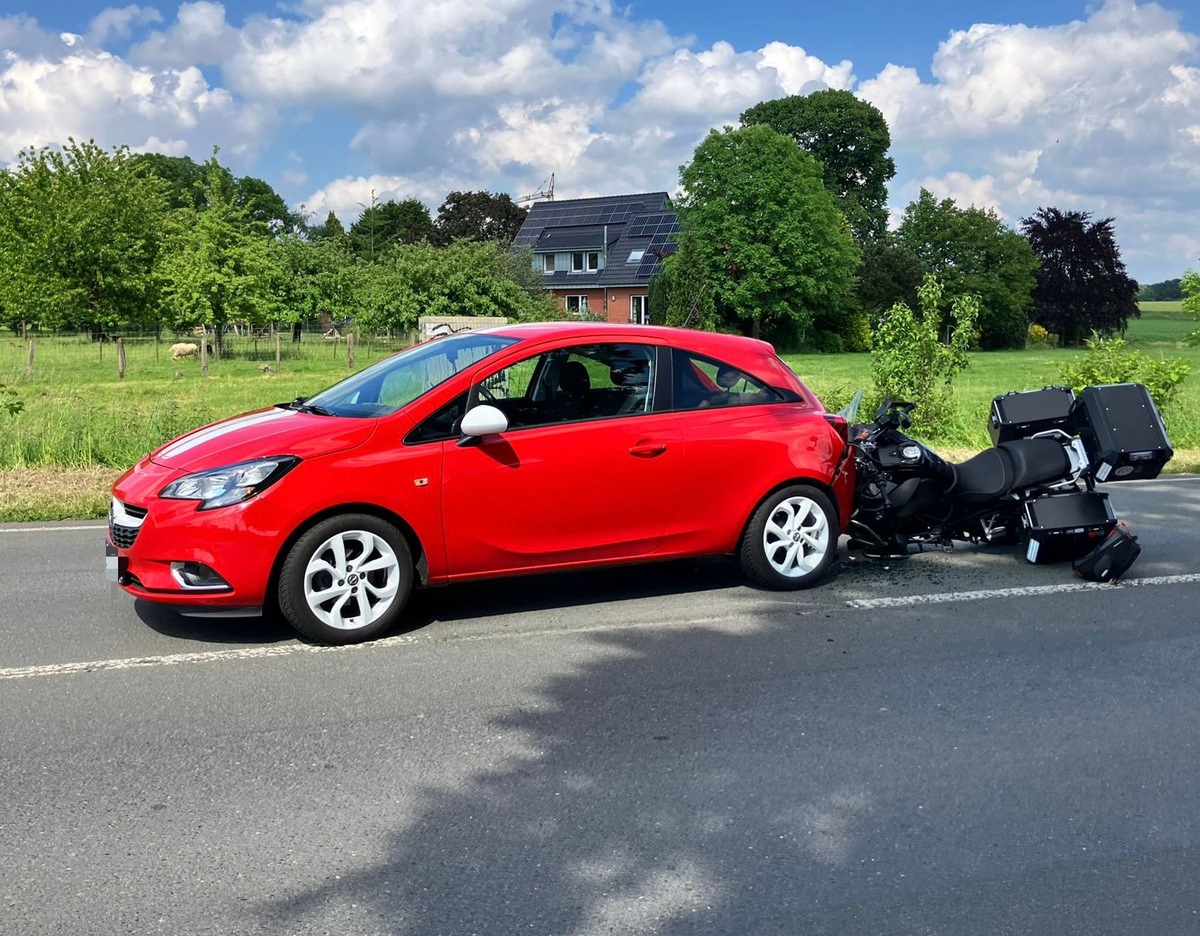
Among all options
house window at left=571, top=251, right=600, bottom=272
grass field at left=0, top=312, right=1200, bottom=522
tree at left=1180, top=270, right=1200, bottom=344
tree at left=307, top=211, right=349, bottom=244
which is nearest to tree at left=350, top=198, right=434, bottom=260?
tree at left=307, top=211, right=349, bottom=244

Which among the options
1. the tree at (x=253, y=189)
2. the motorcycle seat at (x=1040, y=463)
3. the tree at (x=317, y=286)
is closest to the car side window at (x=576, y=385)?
the motorcycle seat at (x=1040, y=463)

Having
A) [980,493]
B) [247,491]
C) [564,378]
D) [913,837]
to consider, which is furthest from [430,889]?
[980,493]

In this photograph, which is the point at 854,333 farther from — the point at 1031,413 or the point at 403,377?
the point at 403,377

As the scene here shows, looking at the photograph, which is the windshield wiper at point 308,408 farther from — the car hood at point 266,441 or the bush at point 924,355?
the bush at point 924,355

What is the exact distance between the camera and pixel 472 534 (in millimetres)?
5992

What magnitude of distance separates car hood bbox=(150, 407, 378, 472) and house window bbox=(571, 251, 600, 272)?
68.5 metres

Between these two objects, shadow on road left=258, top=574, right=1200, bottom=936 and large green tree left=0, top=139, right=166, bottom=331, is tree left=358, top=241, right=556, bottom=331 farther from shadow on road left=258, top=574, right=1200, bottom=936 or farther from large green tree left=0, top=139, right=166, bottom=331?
shadow on road left=258, top=574, right=1200, bottom=936

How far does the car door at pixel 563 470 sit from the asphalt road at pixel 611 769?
0.44 m

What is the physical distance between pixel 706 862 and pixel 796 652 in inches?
93.3

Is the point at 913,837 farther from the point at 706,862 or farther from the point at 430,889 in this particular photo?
the point at 430,889

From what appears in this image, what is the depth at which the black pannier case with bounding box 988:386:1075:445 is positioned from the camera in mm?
7746

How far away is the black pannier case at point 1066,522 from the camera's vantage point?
7434mm

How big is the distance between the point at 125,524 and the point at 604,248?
6894 centimetres

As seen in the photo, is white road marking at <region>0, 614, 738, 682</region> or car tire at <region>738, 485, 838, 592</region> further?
car tire at <region>738, 485, 838, 592</region>
